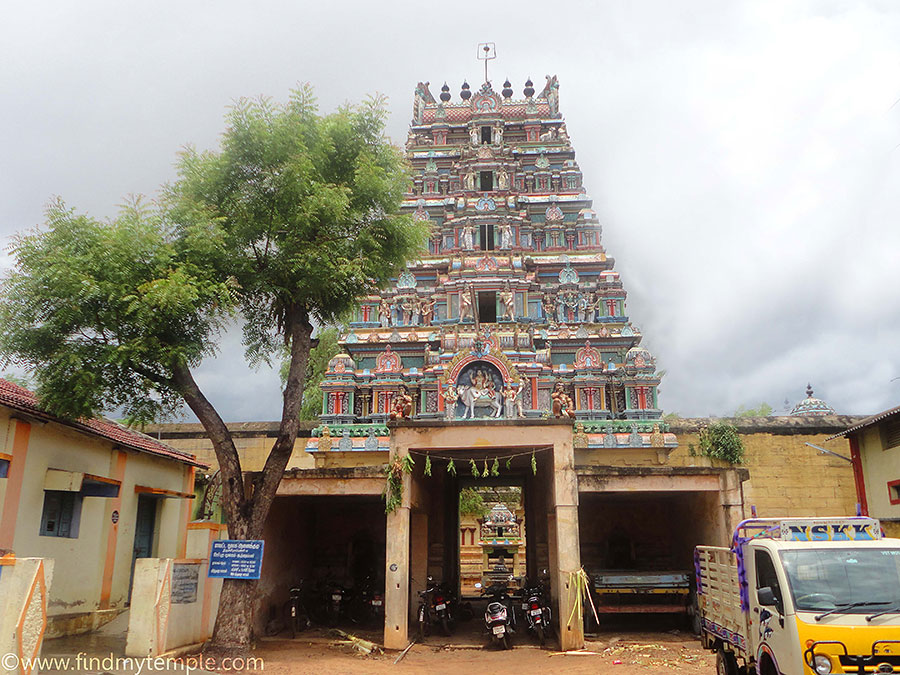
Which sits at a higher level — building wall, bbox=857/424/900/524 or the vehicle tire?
building wall, bbox=857/424/900/524

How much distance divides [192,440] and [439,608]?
12.9m

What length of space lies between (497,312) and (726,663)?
2079cm

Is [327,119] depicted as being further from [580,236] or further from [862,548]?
[580,236]

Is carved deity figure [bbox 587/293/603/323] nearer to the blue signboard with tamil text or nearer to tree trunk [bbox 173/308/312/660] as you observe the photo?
tree trunk [bbox 173/308/312/660]

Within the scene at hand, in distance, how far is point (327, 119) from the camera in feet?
41.0

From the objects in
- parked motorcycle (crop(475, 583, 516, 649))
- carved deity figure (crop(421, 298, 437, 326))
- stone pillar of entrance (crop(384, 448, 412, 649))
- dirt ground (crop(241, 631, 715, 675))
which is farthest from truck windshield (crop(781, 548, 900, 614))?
carved deity figure (crop(421, 298, 437, 326))

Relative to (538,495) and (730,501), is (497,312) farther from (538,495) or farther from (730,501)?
(730,501)

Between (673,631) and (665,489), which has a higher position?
(665,489)

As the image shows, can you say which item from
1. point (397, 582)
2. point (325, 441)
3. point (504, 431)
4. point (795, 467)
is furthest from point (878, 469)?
point (325, 441)

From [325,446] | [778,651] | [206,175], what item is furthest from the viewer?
[325,446]

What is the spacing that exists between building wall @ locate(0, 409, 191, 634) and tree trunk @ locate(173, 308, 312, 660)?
2.77 metres

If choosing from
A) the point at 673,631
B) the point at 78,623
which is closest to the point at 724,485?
the point at 673,631

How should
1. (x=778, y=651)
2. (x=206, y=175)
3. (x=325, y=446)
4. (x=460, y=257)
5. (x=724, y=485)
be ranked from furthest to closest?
(x=460, y=257) < (x=325, y=446) < (x=724, y=485) < (x=206, y=175) < (x=778, y=651)

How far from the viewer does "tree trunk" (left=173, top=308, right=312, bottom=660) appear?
1064cm
